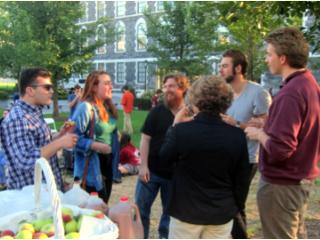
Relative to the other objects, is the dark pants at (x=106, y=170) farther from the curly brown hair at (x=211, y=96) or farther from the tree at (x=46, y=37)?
the tree at (x=46, y=37)

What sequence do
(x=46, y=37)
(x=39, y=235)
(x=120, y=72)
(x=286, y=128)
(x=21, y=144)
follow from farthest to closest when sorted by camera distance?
(x=120, y=72)
(x=46, y=37)
(x=21, y=144)
(x=286, y=128)
(x=39, y=235)

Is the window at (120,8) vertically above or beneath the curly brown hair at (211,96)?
above

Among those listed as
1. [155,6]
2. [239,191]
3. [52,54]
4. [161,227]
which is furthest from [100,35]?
[239,191]

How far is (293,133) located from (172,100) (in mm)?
1499

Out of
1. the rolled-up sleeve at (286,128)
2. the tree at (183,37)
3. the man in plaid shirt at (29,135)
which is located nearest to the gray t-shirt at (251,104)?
the rolled-up sleeve at (286,128)

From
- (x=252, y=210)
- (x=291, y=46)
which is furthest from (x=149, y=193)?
(x=252, y=210)

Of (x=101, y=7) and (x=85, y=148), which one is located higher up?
(x=101, y=7)

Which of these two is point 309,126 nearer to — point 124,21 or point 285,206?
point 285,206

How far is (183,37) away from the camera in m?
22.8

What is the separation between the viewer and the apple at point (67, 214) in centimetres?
231

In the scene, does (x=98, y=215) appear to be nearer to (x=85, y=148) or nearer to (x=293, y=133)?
(x=293, y=133)

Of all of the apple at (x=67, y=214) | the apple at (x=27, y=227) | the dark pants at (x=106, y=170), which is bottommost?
the dark pants at (x=106, y=170)

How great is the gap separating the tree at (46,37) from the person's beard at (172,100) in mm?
15374

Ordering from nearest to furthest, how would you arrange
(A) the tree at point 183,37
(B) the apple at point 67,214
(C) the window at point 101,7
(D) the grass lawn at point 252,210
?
(B) the apple at point 67,214 < (D) the grass lawn at point 252,210 < (A) the tree at point 183,37 < (C) the window at point 101,7
